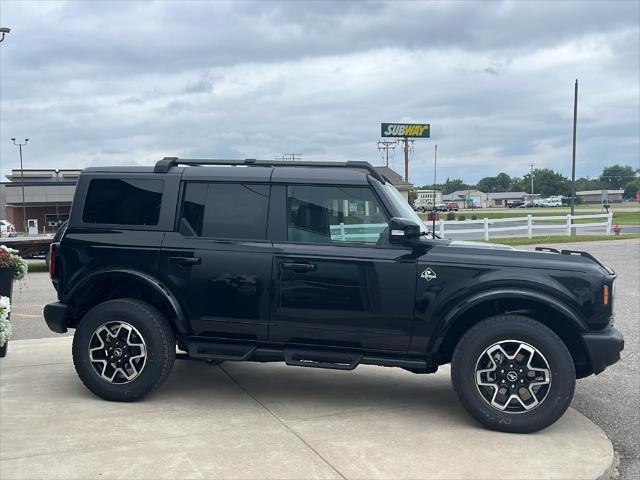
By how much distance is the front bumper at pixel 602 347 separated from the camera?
455cm

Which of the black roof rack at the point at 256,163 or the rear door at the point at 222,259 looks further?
the black roof rack at the point at 256,163

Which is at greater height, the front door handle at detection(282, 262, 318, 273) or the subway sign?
the subway sign

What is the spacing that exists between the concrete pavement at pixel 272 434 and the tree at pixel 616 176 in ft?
612

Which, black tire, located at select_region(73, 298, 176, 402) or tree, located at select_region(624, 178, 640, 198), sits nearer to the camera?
black tire, located at select_region(73, 298, 176, 402)

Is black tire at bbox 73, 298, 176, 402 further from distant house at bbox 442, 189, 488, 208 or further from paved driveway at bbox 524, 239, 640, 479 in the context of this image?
distant house at bbox 442, 189, 488, 208

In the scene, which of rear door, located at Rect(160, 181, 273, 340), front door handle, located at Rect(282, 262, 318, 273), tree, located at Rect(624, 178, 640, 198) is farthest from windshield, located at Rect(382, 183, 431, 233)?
tree, located at Rect(624, 178, 640, 198)

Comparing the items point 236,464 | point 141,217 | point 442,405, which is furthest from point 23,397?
point 442,405

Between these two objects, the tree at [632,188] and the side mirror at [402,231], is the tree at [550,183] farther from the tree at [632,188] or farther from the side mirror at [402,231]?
the side mirror at [402,231]

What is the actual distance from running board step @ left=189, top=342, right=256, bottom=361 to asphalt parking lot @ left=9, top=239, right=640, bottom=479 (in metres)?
2.81

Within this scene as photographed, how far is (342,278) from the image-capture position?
191 inches

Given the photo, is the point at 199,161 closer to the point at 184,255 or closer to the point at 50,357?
the point at 184,255

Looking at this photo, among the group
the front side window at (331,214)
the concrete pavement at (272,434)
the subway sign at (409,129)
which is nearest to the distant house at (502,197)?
the subway sign at (409,129)

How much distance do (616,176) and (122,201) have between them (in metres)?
188

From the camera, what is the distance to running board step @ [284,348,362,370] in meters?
4.86
